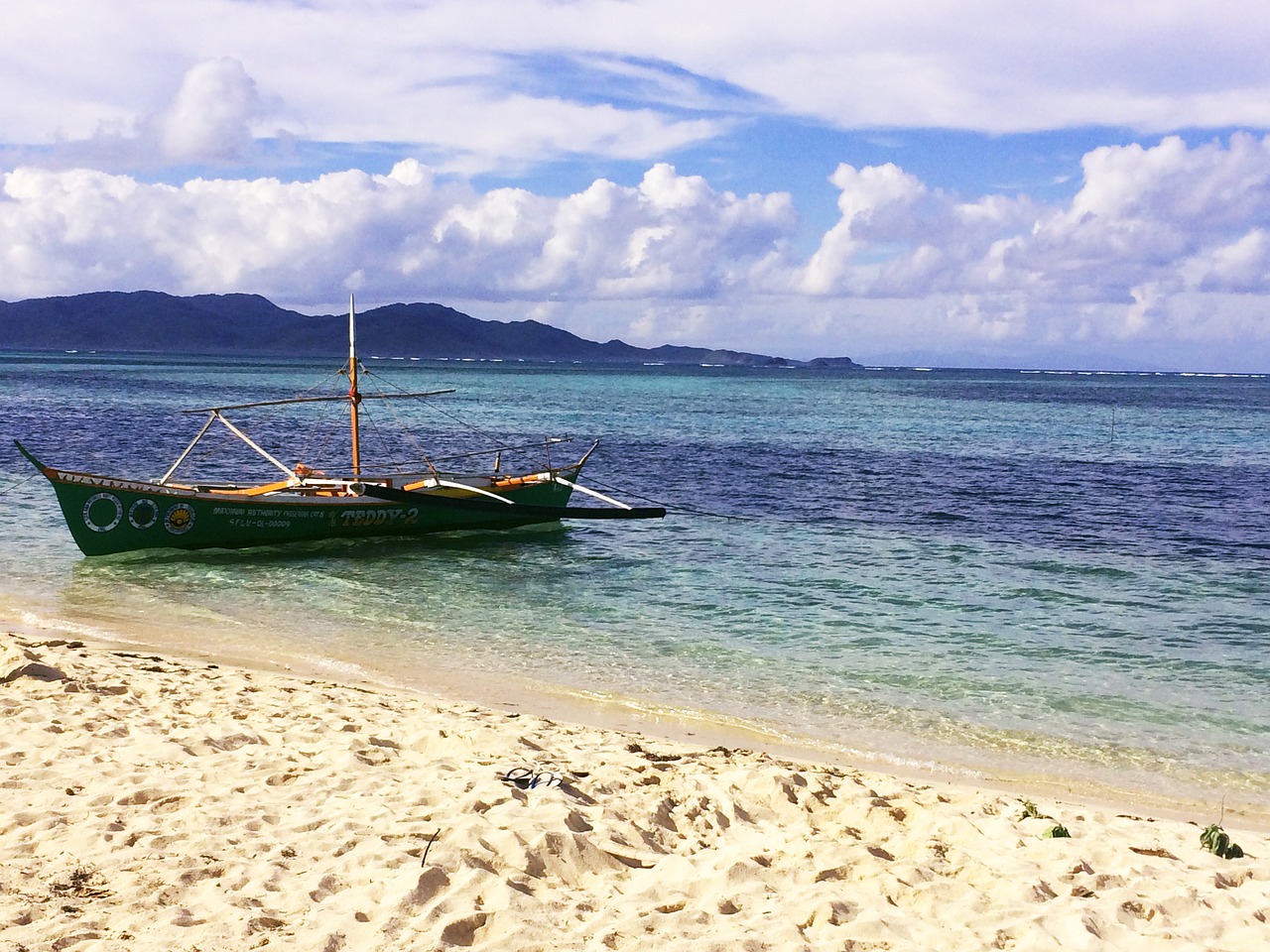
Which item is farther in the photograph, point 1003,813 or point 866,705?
point 866,705

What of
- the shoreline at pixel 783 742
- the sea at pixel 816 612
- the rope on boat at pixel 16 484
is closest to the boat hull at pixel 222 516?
the sea at pixel 816 612

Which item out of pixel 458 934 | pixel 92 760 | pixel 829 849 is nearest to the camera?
pixel 458 934

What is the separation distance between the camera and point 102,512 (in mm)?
18812

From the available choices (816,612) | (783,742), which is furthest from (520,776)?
(816,612)

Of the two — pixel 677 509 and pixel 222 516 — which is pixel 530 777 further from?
pixel 677 509

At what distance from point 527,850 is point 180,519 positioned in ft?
49.6

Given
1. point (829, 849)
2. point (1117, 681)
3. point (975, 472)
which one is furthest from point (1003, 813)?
point (975, 472)

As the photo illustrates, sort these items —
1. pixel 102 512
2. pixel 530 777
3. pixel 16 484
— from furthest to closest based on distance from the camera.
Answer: pixel 16 484
pixel 102 512
pixel 530 777

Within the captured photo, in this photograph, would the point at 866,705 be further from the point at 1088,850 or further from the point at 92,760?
the point at 92,760

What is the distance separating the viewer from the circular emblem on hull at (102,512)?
18.7 meters

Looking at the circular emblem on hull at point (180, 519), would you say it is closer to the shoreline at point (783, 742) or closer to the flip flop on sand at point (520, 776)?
the shoreline at point (783, 742)

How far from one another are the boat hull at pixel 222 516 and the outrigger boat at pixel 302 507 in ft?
0.06

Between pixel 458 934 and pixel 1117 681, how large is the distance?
10.3m

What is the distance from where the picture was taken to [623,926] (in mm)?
5879
